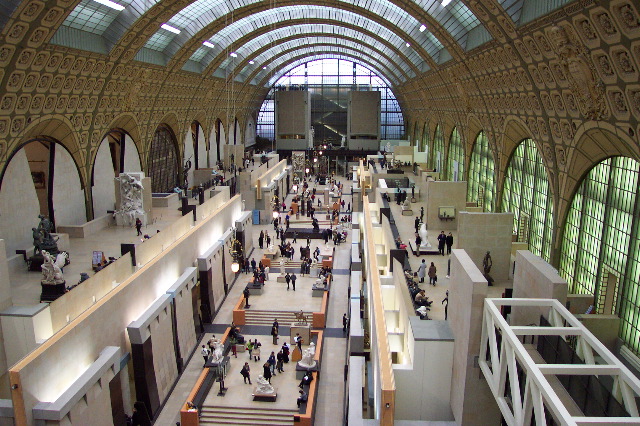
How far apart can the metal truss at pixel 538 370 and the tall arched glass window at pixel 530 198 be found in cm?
956

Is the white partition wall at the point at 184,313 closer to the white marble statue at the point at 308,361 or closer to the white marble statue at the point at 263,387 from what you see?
the white marble statue at the point at 263,387

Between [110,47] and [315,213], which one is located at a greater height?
[110,47]

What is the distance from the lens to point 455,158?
3791 centimetres

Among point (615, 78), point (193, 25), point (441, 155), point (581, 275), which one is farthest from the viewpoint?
point (441, 155)

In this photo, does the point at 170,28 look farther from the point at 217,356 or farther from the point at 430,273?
the point at 430,273

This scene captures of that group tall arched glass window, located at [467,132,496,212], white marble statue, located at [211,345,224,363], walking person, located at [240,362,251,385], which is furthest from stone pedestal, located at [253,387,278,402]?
tall arched glass window, located at [467,132,496,212]

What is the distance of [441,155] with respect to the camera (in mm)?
42812

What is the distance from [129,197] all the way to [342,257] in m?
14.1

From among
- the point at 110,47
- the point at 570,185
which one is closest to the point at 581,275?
the point at 570,185

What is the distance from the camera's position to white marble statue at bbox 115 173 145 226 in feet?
79.3

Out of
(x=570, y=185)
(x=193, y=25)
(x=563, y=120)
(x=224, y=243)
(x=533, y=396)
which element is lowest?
(x=224, y=243)

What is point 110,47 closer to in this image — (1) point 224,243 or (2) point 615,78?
(1) point 224,243

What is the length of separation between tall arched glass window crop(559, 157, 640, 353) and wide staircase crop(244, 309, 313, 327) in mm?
11617

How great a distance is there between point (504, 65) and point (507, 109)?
2.54 meters
